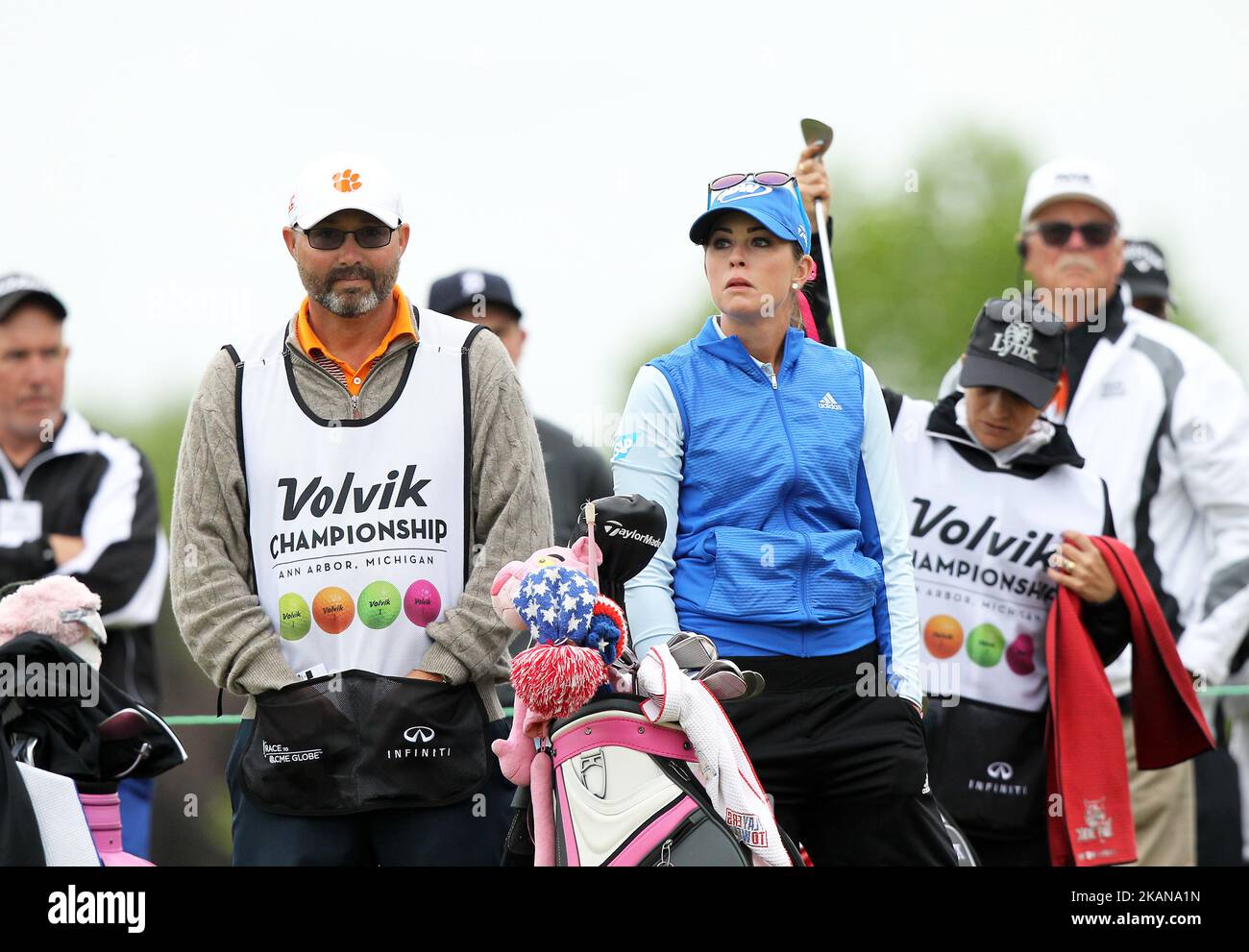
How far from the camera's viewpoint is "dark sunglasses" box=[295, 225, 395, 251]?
16.6 ft

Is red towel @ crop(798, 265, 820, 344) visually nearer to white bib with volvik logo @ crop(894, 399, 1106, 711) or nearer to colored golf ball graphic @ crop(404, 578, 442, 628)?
white bib with volvik logo @ crop(894, 399, 1106, 711)

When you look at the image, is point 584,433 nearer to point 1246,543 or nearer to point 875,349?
point 1246,543

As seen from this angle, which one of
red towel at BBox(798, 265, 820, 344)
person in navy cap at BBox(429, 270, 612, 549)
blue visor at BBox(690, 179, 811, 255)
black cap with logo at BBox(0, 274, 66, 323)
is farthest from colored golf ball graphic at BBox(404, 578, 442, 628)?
black cap with logo at BBox(0, 274, 66, 323)

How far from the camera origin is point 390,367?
5.11 m

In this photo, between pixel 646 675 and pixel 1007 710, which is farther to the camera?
pixel 1007 710

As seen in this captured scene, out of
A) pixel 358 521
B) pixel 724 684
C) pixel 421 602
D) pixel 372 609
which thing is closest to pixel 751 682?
pixel 724 684

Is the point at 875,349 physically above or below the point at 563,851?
above

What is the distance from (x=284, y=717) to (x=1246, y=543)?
3.99 m

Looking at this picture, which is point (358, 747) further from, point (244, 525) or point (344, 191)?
point (344, 191)

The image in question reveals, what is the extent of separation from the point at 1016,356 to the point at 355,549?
242 centimetres

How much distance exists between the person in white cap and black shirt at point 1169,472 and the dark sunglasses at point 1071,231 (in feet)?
0.82

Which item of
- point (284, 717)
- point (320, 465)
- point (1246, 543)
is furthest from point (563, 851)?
point (1246, 543)

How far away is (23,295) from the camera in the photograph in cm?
785

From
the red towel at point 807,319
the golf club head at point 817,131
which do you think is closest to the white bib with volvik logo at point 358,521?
the red towel at point 807,319
